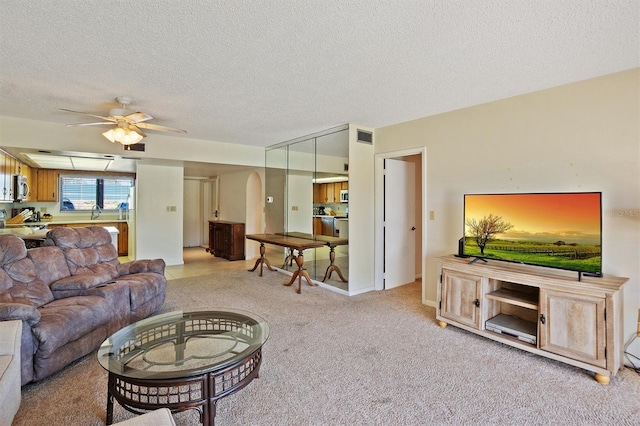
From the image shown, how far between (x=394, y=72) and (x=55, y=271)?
11.8 ft

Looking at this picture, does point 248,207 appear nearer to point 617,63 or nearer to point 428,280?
point 428,280

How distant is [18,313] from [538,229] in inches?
157

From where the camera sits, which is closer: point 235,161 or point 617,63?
point 617,63

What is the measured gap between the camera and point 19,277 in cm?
265

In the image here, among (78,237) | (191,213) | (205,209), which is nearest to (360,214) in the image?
(78,237)

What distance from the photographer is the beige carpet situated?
1908 millimetres

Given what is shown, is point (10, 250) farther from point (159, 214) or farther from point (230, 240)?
point (230, 240)

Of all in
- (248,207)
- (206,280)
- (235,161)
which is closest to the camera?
(206,280)

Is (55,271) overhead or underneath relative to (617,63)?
underneath

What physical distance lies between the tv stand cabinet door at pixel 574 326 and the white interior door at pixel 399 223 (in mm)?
2314

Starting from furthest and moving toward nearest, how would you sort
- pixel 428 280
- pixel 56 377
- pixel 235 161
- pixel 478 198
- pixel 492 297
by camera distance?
pixel 235 161
pixel 428 280
pixel 478 198
pixel 492 297
pixel 56 377

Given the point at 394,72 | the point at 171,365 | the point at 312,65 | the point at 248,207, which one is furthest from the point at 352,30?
the point at 248,207

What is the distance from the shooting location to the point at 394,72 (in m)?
2.68

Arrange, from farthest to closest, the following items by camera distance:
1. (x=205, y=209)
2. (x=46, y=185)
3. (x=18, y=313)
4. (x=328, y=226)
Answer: (x=205, y=209) < (x=46, y=185) < (x=328, y=226) < (x=18, y=313)
